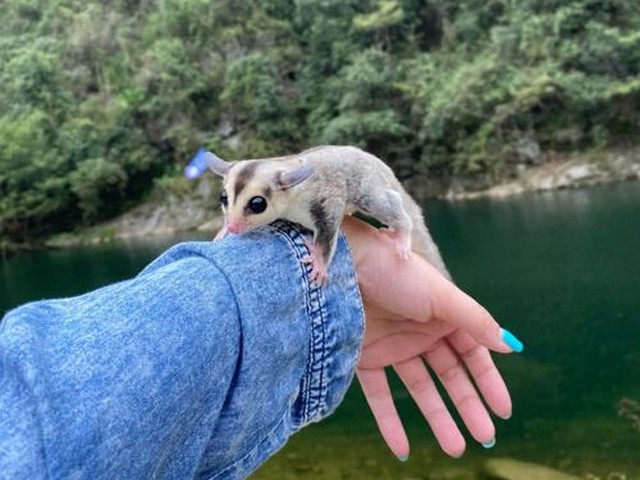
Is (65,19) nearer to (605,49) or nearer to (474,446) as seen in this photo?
(605,49)

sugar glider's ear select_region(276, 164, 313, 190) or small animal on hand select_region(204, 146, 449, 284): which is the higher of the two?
sugar glider's ear select_region(276, 164, 313, 190)

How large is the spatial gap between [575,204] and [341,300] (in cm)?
2361

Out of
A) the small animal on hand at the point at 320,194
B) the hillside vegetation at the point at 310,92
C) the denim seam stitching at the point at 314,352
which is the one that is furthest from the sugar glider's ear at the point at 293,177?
the hillside vegetation at the point at 310,92

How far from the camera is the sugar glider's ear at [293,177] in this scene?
5.91 ft

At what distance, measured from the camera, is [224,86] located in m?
33.4

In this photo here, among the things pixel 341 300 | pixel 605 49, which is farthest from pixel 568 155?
pixel 341 300

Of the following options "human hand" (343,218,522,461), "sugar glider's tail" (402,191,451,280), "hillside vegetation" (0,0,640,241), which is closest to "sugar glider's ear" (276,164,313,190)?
"human hand" (343,218,522,461)

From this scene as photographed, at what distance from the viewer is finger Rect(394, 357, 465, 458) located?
1561mm

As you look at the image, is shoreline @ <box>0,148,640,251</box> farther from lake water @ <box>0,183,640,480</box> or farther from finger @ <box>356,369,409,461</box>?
finger @ <box>356,369,409,461</box>

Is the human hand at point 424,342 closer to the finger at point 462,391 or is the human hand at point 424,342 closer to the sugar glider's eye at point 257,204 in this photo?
the finger at point 462,391

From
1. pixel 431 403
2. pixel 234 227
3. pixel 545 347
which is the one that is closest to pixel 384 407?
pixel 431 403

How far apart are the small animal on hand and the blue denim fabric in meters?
0.32

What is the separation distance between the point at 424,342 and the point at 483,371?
0.13m

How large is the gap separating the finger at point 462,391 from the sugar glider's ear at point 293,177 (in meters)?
0.52
